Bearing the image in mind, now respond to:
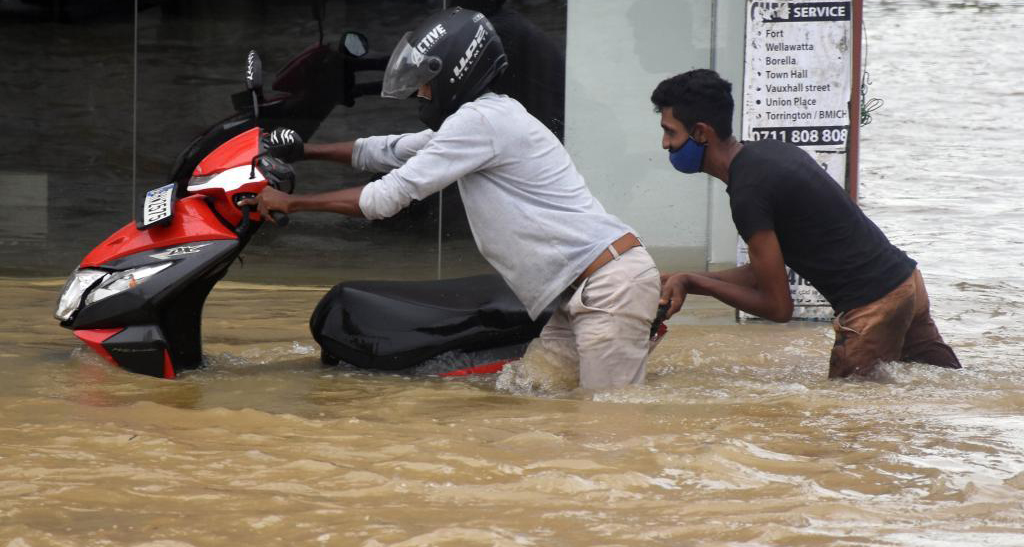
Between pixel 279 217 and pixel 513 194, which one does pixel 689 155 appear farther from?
pixel 279 217

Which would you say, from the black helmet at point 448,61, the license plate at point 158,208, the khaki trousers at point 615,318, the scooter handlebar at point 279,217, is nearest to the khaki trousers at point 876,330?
the khaki trousers at point 615,318

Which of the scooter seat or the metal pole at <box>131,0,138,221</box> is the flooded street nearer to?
the scooter seat

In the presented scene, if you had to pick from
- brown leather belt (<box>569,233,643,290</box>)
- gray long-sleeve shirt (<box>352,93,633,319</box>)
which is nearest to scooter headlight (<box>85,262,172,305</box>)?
gray long-sleeve shirt (<box>352,93,633,319</box>)

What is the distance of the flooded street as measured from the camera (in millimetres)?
2867

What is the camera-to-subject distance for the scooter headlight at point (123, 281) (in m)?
4.14

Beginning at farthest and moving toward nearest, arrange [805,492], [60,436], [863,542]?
[60,436] → [805,492] → [863,542]

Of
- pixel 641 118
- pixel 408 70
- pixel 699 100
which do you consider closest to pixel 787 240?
pixel 699 100

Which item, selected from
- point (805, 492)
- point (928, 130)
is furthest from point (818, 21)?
point (928, 130)

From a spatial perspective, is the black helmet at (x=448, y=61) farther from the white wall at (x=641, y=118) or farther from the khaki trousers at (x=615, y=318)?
the white wall at (x=641, y=118)

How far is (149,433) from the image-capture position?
11.9 feet

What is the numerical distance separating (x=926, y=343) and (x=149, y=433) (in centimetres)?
270

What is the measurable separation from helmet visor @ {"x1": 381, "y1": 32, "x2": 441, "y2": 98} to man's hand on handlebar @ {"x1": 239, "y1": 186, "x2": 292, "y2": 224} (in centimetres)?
51

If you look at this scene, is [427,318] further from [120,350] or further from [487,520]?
[487,520]

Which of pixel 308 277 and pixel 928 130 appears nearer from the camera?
pixel 308 277
